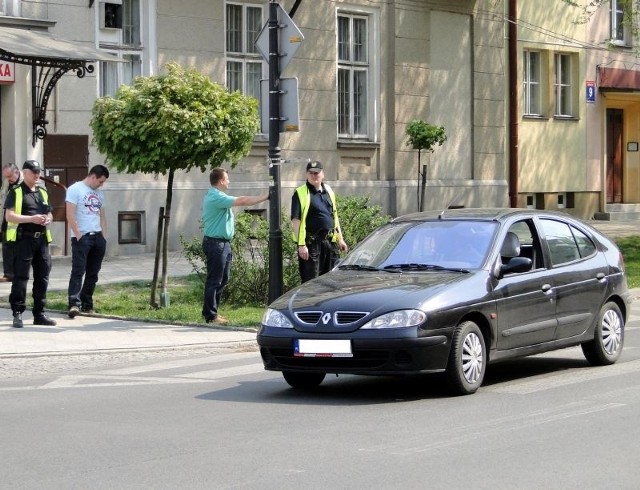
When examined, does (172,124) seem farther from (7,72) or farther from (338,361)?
(7,72)

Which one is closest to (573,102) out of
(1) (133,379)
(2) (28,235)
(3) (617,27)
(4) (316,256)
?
(3) (617,27)

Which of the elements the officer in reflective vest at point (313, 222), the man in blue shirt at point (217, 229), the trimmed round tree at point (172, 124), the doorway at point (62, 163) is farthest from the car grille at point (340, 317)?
the doorway at point (62, 163)

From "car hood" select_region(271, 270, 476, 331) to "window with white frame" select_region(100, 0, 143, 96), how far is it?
13113 millimetres

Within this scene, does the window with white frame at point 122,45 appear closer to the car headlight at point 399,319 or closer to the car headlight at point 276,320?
the car headlight at point 276,320

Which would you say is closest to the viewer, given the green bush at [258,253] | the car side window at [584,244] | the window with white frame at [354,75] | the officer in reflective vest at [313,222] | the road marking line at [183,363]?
the car side window at [584,244]

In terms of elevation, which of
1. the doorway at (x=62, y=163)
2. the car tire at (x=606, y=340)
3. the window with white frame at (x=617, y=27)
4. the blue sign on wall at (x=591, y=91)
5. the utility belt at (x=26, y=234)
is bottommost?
the car tire at (x=606, y=340)

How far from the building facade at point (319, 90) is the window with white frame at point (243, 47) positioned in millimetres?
24

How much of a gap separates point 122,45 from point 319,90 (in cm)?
482

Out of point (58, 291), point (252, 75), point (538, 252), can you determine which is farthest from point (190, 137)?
point (252, 75)

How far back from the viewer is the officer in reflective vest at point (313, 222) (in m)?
15.1

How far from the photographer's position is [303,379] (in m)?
10.9

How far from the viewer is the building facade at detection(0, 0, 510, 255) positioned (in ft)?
72.5

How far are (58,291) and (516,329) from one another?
8984mm

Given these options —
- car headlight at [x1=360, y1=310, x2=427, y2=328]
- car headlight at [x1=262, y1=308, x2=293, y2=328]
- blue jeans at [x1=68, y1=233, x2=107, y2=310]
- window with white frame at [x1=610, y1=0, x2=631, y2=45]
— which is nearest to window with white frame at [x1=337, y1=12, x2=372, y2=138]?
window with white frame at [x1=610, y1=0, x2=631, y2=45]
